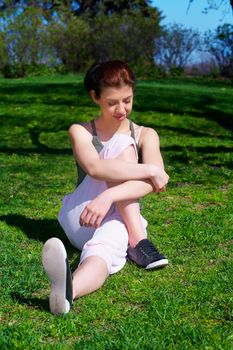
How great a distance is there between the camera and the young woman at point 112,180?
3.57 m

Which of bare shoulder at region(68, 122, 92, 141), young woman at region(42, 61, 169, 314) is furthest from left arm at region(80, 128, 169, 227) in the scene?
bare shoulder at region(68, 122, 92, 141)

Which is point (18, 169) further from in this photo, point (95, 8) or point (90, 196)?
point (95, 8)

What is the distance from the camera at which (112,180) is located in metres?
3.73

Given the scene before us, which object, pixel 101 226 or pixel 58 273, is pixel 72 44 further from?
pixel 58 273

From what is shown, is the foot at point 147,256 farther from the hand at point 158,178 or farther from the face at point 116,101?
the face at point 116,101

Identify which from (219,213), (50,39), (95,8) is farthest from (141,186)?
(95,8)

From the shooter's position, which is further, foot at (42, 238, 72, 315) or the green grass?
foot at (42, 238, 72, 315)

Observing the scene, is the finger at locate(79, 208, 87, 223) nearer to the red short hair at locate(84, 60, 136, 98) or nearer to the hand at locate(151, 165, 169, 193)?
the hand at locate(151, 165, 169, 193)

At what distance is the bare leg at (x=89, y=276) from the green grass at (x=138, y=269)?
6 centimetres

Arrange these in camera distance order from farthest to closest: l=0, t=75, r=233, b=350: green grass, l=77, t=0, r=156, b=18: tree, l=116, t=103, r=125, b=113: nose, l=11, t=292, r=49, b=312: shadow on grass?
l=77, t=0, r=156, b=18: tree
l=116, t=103, r=125, b=113: nose
l=11, t=292, r=49, b=312: shadow on grass
l=0, t=75, r=233, b=350: green grass

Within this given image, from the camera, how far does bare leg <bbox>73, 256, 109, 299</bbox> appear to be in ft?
10.5

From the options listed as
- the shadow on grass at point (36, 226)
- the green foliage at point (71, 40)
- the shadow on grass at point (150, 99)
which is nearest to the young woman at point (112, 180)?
the shadow on grass at point (36, 226)

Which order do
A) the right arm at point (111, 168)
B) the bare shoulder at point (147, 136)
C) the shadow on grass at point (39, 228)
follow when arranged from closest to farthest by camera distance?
the right arm at point (111, 168) → the bare shoulder at point (147, 136) → the shadow on grass at point (39, 228)

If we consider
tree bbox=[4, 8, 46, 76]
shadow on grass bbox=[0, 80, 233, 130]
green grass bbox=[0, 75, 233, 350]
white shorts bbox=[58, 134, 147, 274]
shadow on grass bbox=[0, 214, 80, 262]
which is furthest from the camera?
tree bbox=[4, 8, 46, 76]
